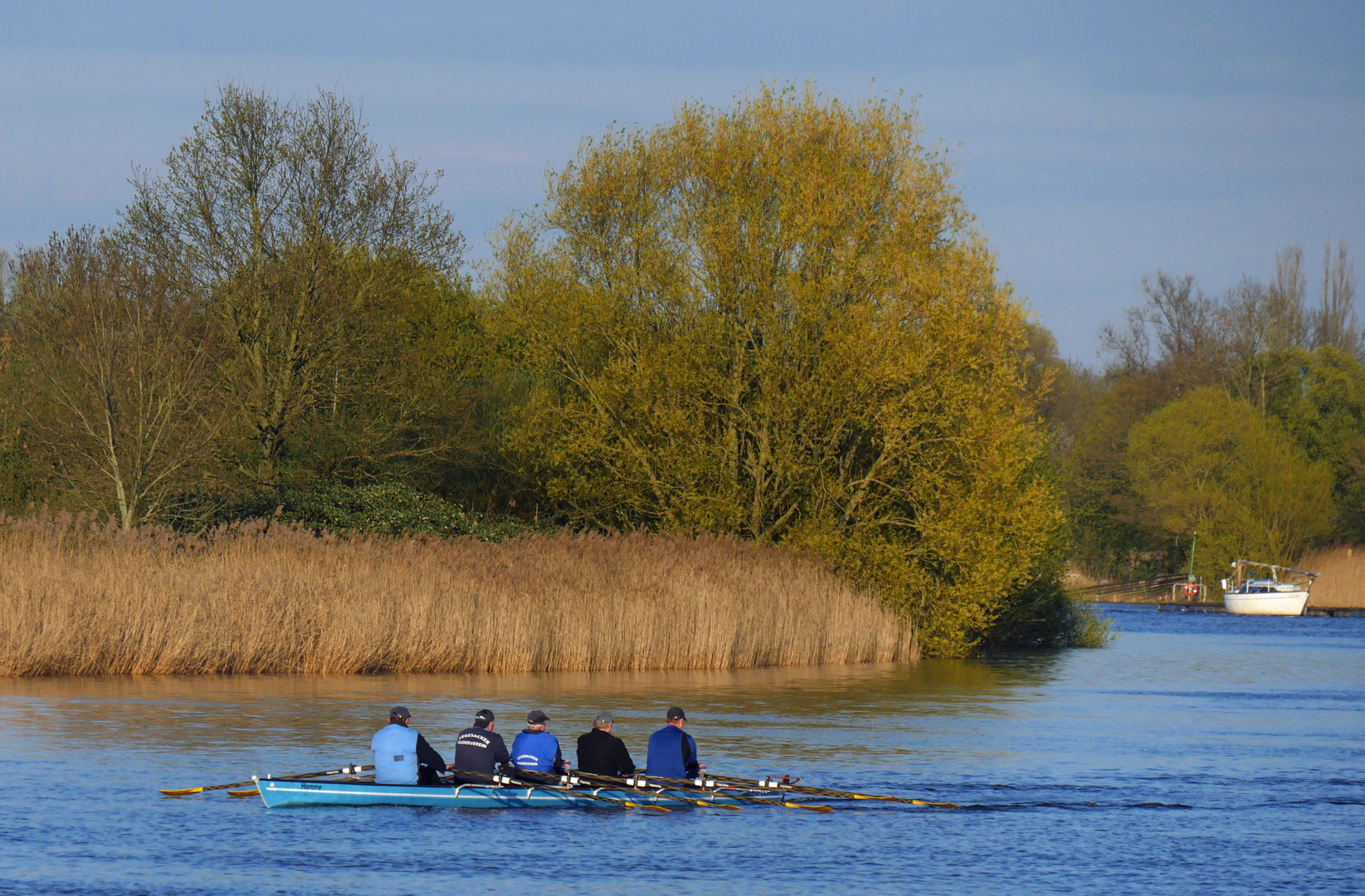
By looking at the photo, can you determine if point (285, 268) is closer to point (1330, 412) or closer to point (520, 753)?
point (520, 753)

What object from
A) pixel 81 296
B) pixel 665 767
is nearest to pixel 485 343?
pixel 81 296

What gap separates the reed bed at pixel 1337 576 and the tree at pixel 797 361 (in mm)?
40236

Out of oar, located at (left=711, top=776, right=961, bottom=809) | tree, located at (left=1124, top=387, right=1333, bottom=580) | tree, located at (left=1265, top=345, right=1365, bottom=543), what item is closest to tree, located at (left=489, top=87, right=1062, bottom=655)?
oar, located at (left=711, top=776, right=961, bottom=809)

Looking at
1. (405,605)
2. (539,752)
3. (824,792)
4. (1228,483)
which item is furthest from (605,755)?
(1228,483)

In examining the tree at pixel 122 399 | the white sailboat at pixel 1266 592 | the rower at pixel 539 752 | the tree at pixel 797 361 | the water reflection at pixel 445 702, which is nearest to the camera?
the rower at pixel 539 752

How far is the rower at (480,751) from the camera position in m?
16.1

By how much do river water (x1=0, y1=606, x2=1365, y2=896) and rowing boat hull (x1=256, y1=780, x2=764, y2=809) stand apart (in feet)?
0.47

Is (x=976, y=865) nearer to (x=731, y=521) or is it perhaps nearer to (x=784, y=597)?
(x=784, y=597)

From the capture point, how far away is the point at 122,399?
30125 mm

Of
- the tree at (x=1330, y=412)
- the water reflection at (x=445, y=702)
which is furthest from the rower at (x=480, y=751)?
the tree at (x=1330, y=412)

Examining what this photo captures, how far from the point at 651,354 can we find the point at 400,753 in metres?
22.2

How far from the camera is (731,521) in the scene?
36281mm

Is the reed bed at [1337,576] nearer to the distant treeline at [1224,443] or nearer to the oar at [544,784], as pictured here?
the distant treeline at [1224,443]

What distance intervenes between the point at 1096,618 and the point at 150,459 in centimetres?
2675
